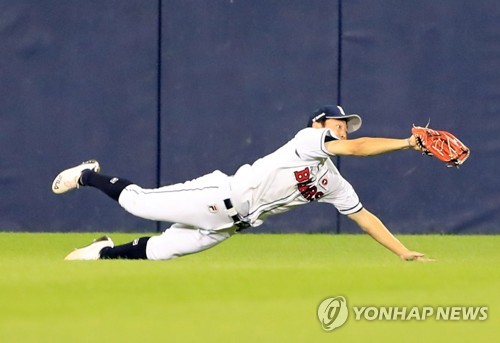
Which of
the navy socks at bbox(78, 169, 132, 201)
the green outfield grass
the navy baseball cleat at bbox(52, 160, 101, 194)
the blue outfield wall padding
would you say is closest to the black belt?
the green outfield grass

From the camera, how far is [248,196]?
9.46 m

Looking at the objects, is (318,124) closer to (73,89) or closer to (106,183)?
(106,183)

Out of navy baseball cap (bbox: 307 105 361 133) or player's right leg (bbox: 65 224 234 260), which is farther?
player's right leg (bbox: 65 224 234 260)

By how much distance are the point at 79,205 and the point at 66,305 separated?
20.6 ft

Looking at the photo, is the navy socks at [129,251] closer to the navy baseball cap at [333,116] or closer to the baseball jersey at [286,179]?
the baseball jersey at [286,179]

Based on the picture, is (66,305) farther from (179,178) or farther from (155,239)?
(179,178)

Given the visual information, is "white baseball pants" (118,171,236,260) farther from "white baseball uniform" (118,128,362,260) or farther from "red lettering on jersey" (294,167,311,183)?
"red lettering on jersey" (294,167,311,183)

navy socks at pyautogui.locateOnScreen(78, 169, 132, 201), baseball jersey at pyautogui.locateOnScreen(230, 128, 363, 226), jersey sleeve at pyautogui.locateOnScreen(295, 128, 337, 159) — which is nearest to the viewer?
jersey sleeve at pyautogui.locateOnScreen(295, 128, 337, 159)

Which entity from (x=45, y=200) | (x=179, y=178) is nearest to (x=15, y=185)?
(x=45, y=200)

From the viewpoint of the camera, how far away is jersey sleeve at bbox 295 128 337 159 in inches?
359

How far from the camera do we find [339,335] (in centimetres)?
672

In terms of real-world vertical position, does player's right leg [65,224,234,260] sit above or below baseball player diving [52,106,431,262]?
below

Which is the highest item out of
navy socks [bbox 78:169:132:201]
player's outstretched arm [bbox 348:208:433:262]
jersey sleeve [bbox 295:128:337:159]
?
jersey sleeve [bbox 295:128:337:159]

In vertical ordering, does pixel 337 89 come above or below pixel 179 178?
above
